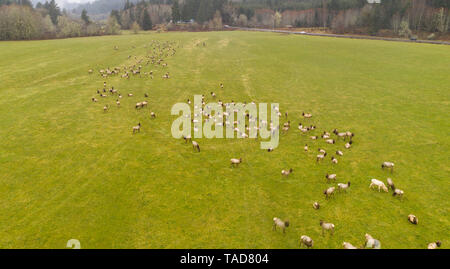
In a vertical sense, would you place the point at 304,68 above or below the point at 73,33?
below

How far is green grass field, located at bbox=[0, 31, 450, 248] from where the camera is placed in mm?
15539

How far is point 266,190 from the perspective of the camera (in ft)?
63.9

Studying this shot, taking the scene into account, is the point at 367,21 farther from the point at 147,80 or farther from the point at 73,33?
the point at 73,33

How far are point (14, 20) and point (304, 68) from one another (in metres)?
140

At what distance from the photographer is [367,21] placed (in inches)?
6368

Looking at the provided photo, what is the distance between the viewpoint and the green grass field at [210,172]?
612 inches

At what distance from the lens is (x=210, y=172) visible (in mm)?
21703

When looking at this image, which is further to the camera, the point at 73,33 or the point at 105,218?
the point at 73,33

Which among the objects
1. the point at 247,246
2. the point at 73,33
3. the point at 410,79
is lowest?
the point at 247,246

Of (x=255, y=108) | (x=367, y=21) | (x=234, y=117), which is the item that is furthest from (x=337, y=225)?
(x=367, y=21)

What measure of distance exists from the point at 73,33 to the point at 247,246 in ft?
551

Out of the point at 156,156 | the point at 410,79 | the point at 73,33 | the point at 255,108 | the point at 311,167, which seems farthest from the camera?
the point at 73,33

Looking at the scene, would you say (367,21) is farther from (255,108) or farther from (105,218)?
(105,218)

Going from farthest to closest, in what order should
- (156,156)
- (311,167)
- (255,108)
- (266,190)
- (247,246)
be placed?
(255,108), (156,156), (311,167), (266,190), (247,246)
